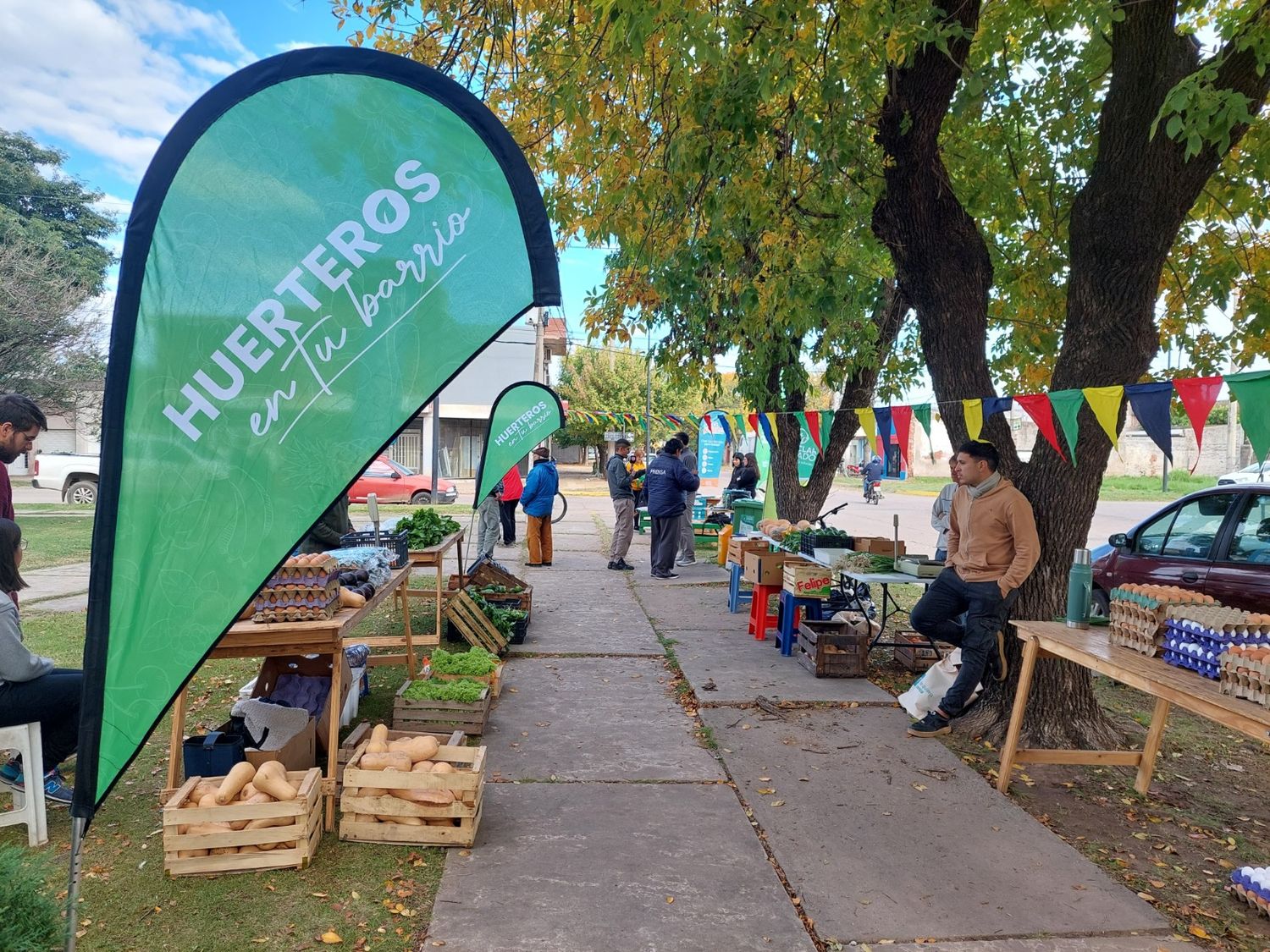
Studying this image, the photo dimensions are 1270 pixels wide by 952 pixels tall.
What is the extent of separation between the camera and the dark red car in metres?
6.63

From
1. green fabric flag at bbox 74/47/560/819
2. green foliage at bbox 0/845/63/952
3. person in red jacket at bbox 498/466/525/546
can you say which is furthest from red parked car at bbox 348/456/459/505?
green fabric flag at bbox 74/47/560/819

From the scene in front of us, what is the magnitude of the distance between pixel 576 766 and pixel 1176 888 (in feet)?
9.82

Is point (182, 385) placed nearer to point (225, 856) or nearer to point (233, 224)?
point (233, 224)

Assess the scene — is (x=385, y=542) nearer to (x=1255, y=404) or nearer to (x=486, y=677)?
(x=486, y=677)

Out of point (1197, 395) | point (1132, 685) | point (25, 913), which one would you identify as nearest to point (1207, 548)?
point (1197, 395)

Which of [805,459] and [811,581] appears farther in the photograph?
[805,459]

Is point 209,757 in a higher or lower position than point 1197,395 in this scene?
lower

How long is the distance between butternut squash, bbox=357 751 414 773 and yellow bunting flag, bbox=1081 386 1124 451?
13.4 feet

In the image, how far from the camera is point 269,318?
7.72 ft

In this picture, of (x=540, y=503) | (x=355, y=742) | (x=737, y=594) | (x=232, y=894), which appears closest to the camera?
(x=232, y=894)

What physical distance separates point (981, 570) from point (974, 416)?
39.4 inches

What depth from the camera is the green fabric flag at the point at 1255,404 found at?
3.71m

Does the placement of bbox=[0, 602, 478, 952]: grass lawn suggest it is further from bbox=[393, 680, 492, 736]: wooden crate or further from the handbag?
bbox=[393, 680, 492, 736]: wooden crate

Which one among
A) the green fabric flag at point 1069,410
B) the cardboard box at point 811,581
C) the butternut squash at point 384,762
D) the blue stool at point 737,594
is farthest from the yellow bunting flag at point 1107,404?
the blue stool at point 737,594
